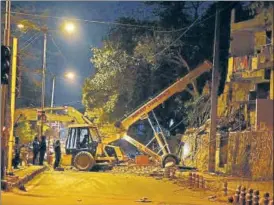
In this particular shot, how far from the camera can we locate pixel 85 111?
24172mm

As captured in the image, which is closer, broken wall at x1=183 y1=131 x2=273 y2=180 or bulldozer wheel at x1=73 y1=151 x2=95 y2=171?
broken wall at x1=183 y1=131 x2=273 y2=180

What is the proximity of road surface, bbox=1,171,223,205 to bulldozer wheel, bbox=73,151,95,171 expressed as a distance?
2.83m

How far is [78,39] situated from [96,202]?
7671 millimetres

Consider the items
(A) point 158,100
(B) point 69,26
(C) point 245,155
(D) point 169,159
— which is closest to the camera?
(C) point 245,155

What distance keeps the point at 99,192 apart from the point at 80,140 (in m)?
7.53

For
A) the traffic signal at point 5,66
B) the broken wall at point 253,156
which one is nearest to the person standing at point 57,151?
the broken wall at point 253,156

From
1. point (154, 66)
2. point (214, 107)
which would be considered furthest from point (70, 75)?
point (154, 66)

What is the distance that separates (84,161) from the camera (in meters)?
19.4

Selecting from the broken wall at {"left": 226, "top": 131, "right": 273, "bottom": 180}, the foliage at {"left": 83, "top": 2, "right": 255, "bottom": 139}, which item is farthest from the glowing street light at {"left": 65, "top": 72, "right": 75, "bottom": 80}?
the broken wall at {"left": 226, "top": 131, "right": 273, "bottom": 180}

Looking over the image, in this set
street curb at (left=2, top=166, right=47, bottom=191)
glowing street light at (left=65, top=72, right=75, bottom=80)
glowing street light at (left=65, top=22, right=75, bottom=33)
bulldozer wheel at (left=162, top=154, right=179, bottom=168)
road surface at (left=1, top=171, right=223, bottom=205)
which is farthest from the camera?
bulldozer wheel at (left=162, top=154, right=179, bottom=168)

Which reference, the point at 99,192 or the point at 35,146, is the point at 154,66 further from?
the point at 99,192

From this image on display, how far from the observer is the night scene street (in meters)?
11.7

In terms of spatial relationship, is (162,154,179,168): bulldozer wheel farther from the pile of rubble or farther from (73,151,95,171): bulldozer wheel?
(73,151,95,171): bulldozer wheel

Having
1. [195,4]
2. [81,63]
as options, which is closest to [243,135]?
[81,63]
